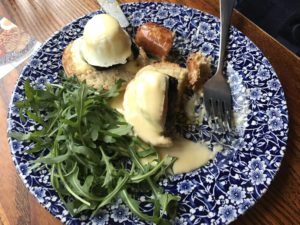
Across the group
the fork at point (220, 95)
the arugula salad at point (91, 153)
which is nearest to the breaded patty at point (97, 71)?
the arugula salad at point (91, 153)

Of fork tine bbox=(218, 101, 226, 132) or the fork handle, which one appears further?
the fork handle

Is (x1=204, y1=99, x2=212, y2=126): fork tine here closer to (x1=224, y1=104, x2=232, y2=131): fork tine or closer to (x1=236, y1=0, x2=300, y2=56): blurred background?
(x1=224, y1=104, x2=232, y2=131): fork tine

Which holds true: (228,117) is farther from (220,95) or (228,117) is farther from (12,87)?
(12,87)

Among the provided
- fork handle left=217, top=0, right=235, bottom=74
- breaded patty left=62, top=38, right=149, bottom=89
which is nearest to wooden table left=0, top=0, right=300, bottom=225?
fork handle left=217, top=0, right=235, bottom=74

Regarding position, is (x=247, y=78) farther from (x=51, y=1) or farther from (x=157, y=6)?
→ (x=51, y=1)

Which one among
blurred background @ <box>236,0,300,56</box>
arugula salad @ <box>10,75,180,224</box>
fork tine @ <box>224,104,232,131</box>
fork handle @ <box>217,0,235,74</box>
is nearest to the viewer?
arugula salad @ <box>10,75,180,224</box>

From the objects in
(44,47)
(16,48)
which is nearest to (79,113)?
(44,47)

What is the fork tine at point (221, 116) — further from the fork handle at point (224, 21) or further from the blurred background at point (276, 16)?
the blurred background at point (276, 16)
